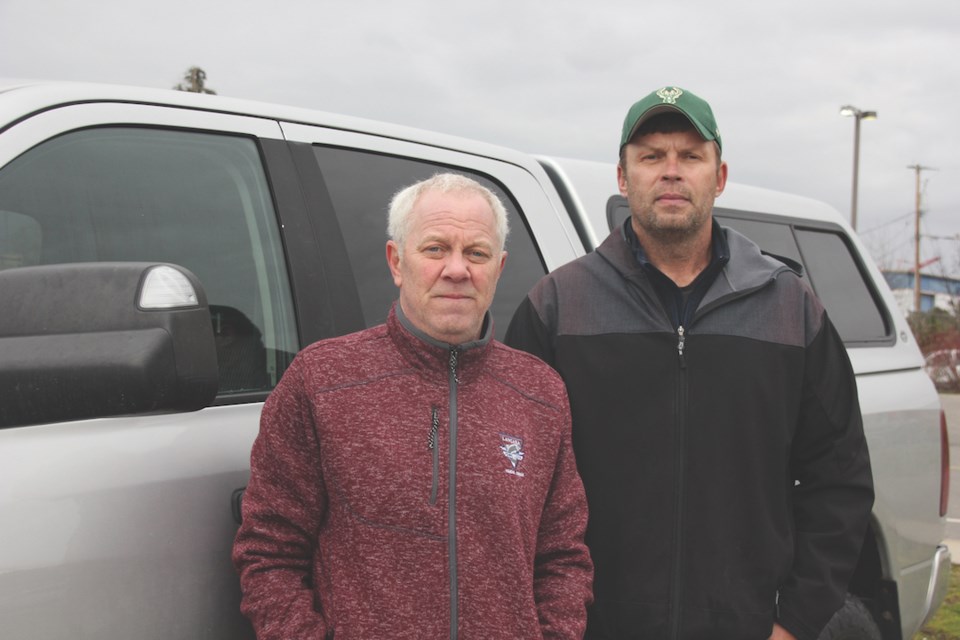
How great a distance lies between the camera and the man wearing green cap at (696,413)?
2094 millimetres

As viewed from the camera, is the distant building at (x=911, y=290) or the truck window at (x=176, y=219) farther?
the distant building at (x=911, y=290)

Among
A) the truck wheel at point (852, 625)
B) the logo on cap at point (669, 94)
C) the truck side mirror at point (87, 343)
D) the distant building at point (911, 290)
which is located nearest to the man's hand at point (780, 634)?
the truck wheel at point (852, 625)

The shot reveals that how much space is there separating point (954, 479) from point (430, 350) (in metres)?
10.1

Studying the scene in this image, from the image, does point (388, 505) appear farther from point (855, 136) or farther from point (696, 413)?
point (855, 136)

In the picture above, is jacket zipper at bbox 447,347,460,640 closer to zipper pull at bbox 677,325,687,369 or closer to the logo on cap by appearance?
zipper pull at bbox 677,325,687,369

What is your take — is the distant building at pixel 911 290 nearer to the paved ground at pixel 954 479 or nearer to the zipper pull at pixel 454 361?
the paved ground at pixel 954 479

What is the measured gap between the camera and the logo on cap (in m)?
2.17

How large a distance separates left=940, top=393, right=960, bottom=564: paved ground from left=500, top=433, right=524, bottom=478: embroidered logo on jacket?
5.59 m

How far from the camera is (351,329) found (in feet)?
7.04

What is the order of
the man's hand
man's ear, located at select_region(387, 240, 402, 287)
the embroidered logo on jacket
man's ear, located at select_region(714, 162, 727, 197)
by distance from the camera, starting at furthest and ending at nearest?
man's ear, located at select_region(714, 162, 727, 197) → the man's hand → man's ear, located at select_region(387, 240, 402, 287) → the embroidered logo on jacket

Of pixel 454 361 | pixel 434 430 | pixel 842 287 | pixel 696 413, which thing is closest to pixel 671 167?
pixel 696 413

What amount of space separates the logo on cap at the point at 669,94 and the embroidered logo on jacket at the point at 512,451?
0.90 meters

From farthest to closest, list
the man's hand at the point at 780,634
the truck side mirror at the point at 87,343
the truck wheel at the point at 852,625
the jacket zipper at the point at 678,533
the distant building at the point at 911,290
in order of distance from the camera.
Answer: the distant building at the point at 911,290, the truck wheel at the point at 852,625, the man's hand at the point at 780,634, the jacket zipper at the point at 678,533, the truck side mirror at the point at 87,343

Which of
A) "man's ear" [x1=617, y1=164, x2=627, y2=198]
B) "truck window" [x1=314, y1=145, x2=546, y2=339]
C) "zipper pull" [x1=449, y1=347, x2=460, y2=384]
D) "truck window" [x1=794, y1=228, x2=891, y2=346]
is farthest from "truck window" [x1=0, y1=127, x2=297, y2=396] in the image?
"truck window" [x1=794, y1=228, x2=891, y2=346]
